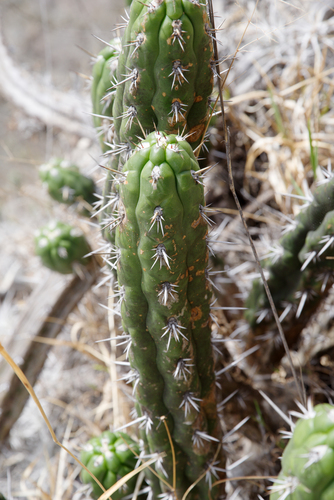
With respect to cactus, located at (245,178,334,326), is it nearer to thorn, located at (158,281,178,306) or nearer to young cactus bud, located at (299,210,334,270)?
young cactus bud, located at (299,210,334,270)

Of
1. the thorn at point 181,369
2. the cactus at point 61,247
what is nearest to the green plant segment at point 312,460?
the thorn at point 181,369

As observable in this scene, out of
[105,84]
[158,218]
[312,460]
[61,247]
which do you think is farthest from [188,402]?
[61,247]

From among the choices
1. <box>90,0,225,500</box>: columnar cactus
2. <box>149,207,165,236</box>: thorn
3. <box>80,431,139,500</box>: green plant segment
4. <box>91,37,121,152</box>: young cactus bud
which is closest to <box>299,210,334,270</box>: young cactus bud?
<box>90,0,225,500</box>: columnar cactus

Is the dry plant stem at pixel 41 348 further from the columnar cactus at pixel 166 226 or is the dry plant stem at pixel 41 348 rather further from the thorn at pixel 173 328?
the thorn at pixel 173 328

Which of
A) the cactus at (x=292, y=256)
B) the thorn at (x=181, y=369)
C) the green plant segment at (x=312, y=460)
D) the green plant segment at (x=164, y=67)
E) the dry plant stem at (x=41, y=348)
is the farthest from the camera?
the dry plant stem at (x=41, y=348)

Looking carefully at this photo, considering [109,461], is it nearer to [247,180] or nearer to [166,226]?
[166,226]

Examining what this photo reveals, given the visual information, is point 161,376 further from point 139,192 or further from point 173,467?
point 139,192
